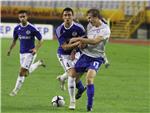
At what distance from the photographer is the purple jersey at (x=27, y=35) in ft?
53.1

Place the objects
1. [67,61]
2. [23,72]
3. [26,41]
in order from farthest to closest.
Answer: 1. [26,41]
2. [23,72]
3. [67,61]

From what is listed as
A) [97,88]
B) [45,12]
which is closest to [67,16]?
[97,88]

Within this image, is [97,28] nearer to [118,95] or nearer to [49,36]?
[118,95]

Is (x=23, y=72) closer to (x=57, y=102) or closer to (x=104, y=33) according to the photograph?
(x=57, y=102)

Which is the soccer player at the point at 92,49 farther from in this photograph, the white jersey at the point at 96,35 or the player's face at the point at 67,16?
the player's face at the point at 67,16

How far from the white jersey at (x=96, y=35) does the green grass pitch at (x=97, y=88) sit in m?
1.16

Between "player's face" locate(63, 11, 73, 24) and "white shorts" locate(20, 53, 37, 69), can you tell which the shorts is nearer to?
"player's face" locate(63, 11, 73, 24)

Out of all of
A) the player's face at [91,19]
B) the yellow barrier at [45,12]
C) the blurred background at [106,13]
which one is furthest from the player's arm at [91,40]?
the yellow barrier at [45,12]

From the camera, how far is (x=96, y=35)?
12859mm

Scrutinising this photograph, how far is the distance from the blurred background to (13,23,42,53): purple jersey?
1474 inches

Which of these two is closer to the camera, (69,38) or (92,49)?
(92,49)

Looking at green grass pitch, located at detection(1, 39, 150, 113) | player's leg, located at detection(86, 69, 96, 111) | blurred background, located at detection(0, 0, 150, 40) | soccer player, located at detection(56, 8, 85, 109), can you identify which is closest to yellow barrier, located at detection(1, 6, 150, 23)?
blurred background, located at detection(0, 0, 150, 40)

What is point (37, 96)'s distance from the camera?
50.6 feet

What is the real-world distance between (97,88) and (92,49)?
5.47m
